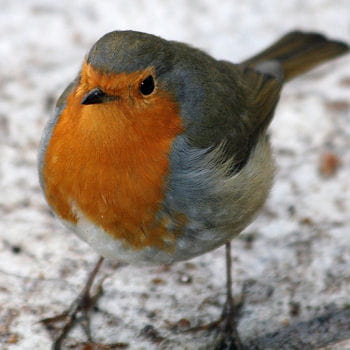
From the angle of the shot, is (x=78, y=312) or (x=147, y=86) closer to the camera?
(x=147, y=86)

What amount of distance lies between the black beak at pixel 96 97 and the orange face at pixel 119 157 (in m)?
0.02

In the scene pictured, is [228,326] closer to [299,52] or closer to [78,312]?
[78,312]

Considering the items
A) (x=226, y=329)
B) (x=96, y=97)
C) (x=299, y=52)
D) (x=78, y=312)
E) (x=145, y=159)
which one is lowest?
(x=226, y=329)

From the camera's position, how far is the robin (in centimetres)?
325

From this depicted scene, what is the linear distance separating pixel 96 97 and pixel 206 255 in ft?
5.03

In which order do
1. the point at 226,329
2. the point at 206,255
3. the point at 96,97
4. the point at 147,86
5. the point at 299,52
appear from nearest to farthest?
the point at 96,97 → the point at 147,86 → the point at 226,329 → the point at 206,255 → the point at 299,52

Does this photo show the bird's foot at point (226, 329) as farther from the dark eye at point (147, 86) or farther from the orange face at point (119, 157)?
the dark eye at point (147, 86)

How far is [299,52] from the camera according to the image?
4926 millimetres

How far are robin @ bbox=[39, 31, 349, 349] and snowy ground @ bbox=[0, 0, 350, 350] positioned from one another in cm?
25

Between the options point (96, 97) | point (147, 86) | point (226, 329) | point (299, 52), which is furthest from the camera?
point (299, 52)

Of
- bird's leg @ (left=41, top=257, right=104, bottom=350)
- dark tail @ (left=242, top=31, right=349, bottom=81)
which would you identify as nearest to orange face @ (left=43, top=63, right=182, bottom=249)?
bird's leg @ (left=41, top=257, right=104, bottom=350)

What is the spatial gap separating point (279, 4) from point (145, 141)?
130 inches

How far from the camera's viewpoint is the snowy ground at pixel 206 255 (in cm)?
388

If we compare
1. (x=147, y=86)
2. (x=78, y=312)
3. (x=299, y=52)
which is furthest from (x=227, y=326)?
(x=299, y=52)
